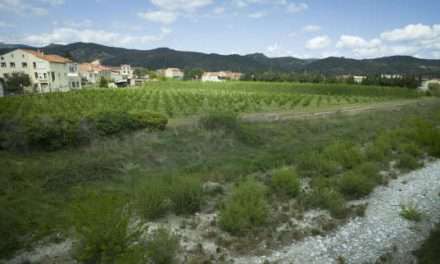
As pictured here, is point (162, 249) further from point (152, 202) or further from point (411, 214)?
point (411, 214)

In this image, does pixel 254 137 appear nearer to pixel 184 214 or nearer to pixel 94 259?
pixel 184 214

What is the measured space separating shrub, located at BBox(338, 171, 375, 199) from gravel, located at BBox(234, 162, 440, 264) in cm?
29

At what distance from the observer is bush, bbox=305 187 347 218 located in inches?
305

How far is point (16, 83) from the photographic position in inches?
1756

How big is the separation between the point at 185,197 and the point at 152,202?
946 mm

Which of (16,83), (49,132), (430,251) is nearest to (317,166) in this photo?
(430,251)

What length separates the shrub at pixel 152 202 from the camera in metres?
7.42

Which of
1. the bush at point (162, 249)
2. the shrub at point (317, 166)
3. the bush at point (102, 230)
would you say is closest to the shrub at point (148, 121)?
the shrub at point (317, 166)

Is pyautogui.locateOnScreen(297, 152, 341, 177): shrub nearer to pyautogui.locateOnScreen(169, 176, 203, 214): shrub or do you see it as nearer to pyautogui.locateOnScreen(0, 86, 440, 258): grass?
pyautogui.locateOnScreen(0, 86, 440, 258): grass

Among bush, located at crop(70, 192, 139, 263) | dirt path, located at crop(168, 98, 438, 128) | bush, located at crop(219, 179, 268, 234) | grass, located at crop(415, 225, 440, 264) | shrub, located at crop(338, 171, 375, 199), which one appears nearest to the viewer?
bush, located at crop(70, 192, 139, 263)

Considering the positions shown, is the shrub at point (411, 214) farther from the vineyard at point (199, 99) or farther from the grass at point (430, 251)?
the vineyard at point (199, 99)

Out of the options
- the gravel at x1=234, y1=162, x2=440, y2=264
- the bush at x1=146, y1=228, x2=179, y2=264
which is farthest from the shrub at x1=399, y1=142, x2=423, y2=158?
the bush at x1=146, y1=228, x2=179, y2=264

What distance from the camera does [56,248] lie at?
6.16 meters

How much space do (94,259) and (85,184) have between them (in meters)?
5.02
